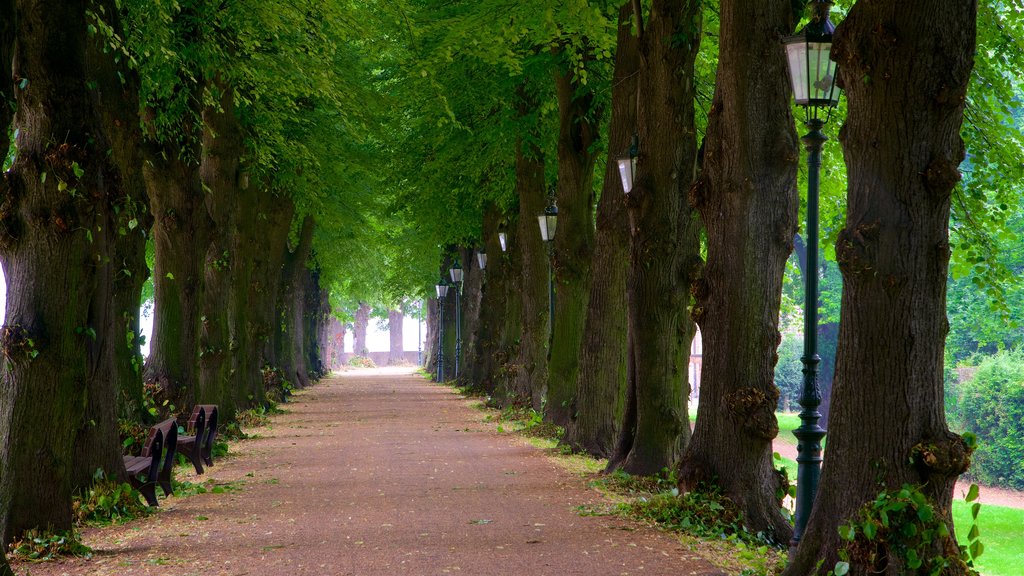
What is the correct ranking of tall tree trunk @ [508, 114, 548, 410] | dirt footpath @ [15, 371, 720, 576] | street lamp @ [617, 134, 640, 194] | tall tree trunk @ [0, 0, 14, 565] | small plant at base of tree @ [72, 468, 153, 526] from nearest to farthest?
tall tree trunk @ [0, 0, 14, 565], dirt footpath @ [15, 371, 720, 576], small plant at base of tree @ [72, 468, 153, 526], street lamp @ [617, 134, 640, 194], tall tree trunk @ [508, 114, 548, 410]

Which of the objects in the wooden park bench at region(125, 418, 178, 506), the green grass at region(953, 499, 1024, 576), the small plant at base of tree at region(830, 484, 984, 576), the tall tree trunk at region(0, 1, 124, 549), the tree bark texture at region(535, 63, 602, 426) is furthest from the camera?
the green grass at region(953, 499, 1024, 576)

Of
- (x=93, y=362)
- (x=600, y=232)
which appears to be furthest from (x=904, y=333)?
(x=600, y=232)

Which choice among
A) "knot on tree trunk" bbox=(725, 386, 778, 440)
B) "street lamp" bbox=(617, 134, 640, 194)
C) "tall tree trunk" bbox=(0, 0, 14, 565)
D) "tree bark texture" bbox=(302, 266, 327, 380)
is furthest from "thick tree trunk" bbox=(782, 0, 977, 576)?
"tree bark texture" bbox=(302, 266, 327, 380)

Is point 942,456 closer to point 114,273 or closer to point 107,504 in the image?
point 107,504

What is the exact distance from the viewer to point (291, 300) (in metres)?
36.6

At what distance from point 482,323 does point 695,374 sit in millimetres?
37103

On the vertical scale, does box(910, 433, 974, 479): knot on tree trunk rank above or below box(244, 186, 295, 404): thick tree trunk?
below

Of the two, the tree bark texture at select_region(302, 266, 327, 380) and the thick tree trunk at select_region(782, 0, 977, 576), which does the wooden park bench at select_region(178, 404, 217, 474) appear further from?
the tree bark texture at select_region(302, 266, 327, 380)

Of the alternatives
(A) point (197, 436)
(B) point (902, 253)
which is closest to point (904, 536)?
(B) point (902, 253)

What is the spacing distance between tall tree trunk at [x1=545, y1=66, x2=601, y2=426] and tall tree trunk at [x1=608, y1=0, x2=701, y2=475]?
5.16 m

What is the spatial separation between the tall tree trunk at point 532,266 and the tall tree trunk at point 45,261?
13304 millimetres

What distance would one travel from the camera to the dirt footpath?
27.9 ft

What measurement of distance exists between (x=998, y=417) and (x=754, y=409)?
26.6m

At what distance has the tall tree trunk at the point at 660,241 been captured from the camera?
505 inches
